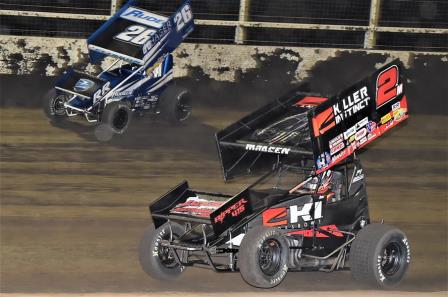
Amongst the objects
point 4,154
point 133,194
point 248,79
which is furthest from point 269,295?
point 248,79

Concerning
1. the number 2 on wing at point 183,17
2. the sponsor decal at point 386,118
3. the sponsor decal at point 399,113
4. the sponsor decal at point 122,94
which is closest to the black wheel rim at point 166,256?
the sponsor decal at point 386,118

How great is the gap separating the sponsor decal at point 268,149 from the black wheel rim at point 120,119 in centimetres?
645

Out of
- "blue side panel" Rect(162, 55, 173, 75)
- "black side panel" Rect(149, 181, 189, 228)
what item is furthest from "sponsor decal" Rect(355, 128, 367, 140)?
"blue side panel" Rect(162, 55, 173, 75)

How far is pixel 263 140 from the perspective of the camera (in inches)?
386

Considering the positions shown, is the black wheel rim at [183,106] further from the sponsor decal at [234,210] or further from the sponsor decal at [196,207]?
the sponsor decal at [234,210]

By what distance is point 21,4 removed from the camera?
1911cm

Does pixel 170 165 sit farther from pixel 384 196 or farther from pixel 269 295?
pixel 269 295

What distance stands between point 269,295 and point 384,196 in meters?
4.49

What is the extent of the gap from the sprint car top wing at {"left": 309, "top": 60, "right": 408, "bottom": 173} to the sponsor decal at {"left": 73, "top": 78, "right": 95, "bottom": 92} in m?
6.88

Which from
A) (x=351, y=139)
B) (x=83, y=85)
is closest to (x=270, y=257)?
(x=351, y=139)

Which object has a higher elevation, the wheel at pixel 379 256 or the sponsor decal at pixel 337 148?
the sponsor decal at pixel 337 148

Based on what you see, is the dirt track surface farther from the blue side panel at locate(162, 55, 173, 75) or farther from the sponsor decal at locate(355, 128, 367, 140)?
the sponsor decal at locate(355, 128, 367, 140)

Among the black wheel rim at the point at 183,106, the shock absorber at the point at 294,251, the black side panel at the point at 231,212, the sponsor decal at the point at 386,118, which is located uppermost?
the sponsor decal at the point at 386,118

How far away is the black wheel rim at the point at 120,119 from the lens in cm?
1579
